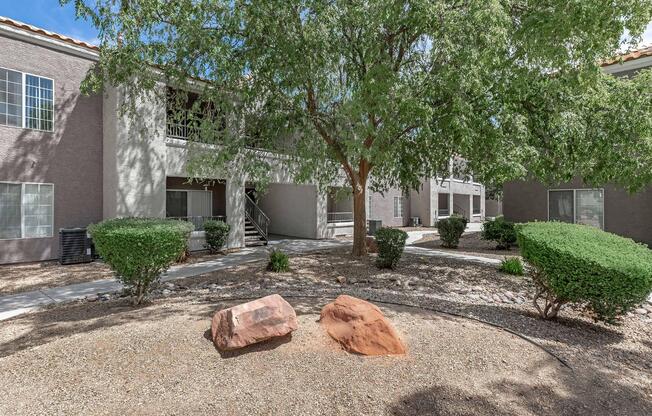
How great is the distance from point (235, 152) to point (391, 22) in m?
5.08

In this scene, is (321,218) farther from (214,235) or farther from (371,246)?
(214,235)

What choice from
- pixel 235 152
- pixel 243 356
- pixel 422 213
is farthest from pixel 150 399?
pixel 422 213

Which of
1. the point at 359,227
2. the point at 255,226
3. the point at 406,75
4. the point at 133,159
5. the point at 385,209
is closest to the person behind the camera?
the point at 406,75

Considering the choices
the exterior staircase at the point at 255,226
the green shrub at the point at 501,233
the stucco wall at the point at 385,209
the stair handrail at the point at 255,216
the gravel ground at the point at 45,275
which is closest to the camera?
the gravel ground at the point at 45,275

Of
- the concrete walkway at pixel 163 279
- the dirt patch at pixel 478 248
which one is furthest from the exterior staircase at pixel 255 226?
the dirt patch at pixel 478 248

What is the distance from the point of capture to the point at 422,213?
28.6 m

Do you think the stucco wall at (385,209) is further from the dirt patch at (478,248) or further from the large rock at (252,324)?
the large rock at (252,324)

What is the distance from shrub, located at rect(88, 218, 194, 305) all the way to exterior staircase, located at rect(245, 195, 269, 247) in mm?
9662

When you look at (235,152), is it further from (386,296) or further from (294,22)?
(386,296)

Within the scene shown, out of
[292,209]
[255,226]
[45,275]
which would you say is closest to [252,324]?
[45,275]

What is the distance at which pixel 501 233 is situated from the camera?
1479 cm

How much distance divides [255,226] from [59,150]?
785 centimetres

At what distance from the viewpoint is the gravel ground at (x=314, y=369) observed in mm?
3348

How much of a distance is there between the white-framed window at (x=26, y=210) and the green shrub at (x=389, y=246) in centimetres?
1025
